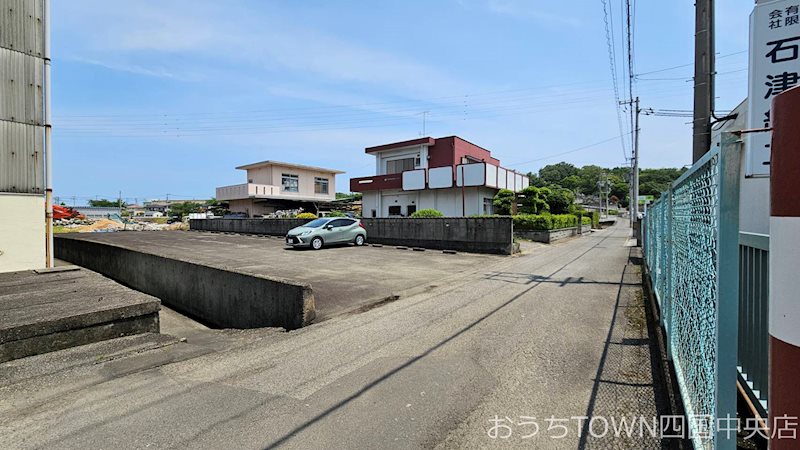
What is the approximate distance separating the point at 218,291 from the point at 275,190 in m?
30.2

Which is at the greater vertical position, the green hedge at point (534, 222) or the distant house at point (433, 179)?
the distant house at point (433, 179)

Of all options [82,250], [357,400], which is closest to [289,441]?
[357,400]

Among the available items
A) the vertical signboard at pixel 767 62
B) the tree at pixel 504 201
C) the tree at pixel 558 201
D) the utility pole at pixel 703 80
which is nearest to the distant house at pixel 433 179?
the tree at pixel 504 201

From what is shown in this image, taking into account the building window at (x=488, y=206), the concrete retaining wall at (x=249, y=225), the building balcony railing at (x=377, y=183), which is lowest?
the concrete retaining wall at (x=249, y=225)

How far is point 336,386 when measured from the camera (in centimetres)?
359

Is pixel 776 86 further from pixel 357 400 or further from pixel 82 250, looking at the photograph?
pixel 82 250

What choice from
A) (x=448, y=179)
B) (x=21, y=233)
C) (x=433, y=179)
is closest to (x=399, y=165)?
(x=433, y=179)

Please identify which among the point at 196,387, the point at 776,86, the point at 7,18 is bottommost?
the point at 196,387

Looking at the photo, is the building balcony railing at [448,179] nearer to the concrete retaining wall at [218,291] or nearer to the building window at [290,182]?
the building window at [290,182]

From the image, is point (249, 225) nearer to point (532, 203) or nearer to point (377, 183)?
point (377, 183)

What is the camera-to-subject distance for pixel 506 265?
38.4 feet

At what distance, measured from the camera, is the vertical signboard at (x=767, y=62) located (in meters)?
4.38

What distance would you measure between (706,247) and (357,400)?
279 centimetres

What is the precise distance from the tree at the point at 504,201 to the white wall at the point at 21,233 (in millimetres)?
22144
